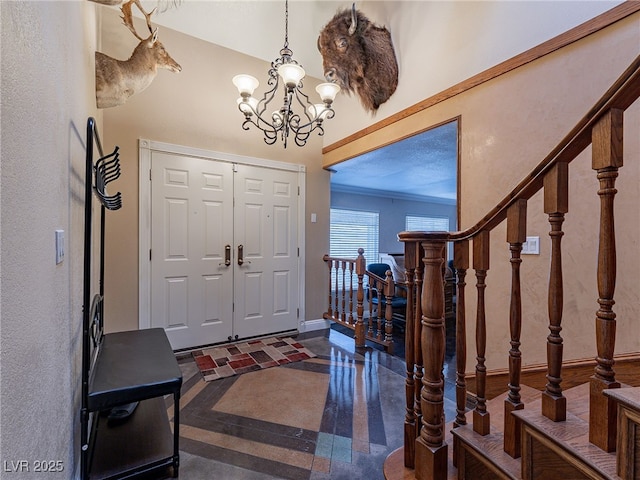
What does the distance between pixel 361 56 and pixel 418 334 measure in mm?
2735

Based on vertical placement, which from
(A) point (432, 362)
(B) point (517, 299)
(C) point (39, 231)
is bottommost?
(A) point (432, 362)

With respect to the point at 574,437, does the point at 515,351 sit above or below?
above

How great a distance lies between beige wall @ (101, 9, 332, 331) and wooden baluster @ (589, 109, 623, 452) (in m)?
3.12

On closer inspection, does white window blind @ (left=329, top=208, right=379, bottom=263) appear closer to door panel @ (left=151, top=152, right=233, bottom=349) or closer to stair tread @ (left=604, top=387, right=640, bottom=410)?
door panel @ (left=151, top=152, right=233, bottom=349)

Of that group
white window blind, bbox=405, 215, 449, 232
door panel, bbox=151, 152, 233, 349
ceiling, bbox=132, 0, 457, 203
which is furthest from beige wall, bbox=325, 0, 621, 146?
white window blind, bbox=405, 215, 449, 232

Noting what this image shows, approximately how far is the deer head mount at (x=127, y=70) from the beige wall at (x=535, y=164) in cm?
221

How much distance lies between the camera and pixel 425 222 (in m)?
6.90

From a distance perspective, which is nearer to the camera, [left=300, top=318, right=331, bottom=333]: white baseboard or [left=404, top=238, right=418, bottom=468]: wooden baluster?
[left=404, top=238, right=418, bottom=468]: wooden baluster

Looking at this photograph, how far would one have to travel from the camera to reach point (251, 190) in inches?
135

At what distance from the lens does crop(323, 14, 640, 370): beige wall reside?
4.86 feet

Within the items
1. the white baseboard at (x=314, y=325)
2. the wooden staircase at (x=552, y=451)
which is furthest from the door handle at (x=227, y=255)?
the wooden staircase at (x=552, y=451)

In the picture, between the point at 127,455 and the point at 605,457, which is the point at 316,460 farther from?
the point at 605,457

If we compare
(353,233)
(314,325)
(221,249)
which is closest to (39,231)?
(221,249)

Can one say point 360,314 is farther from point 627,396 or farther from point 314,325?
point 627,396
